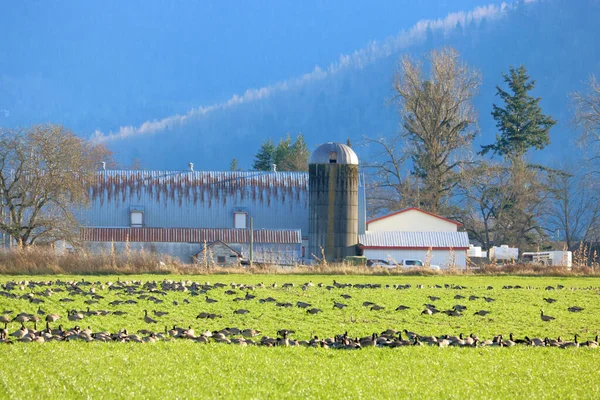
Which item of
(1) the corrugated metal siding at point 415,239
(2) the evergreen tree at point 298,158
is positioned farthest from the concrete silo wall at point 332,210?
(2) the evergreen tree at point 298,158

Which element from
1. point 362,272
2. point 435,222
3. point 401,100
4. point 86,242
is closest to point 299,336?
point 362,272

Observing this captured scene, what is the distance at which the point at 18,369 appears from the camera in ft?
47.1

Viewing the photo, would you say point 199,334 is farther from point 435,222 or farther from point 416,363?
point 435,222

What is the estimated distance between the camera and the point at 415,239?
7206cm

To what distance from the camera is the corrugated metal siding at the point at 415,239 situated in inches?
2808

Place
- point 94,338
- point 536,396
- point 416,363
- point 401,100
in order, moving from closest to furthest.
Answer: point 536,396, point 416,363, point 94,338, point 401,100

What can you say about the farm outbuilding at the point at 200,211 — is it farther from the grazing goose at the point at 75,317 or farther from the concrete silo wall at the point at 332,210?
the grazing goose at the point at 75,317

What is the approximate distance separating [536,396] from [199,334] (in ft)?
28.9

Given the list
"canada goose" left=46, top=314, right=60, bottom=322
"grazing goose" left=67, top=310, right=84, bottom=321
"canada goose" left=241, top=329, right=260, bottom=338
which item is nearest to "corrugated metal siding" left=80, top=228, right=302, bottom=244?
"grazing goose" left=67, top=310, right=84, bottom=321

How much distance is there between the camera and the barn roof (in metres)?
71.1

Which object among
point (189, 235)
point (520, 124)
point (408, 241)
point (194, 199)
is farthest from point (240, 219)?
point (520, 124)

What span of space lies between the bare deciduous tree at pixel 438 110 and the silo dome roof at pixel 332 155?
53.7ft

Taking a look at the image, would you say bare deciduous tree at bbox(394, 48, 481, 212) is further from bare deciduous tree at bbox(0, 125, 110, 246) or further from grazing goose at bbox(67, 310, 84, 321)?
grazing goose at bbox(67, 310, 84, 321)

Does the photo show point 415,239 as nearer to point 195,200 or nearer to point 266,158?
point 195,200
